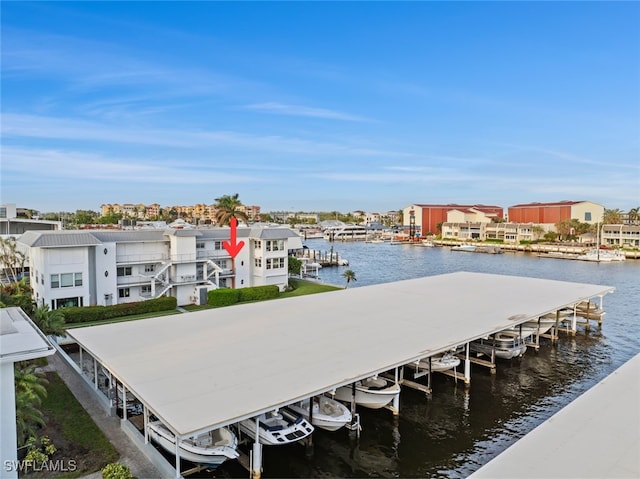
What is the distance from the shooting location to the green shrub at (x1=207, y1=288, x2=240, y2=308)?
3556 cm

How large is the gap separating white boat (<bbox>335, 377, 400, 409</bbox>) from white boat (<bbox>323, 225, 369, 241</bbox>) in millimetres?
127377

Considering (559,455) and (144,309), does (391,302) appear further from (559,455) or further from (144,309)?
(144,309)

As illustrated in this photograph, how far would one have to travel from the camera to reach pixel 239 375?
14617 mm

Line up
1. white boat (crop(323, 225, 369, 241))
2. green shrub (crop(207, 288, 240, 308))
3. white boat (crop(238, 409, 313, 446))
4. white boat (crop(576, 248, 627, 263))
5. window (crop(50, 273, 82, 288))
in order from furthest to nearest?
white boat (crop(323, 225, 369, 241)) → white boat (crop(576, 248, 627, 263)) → green shrub (crop(207, 288, 240, 308)) → window (crop(50, 273, 82, 288)) → white boat (crop(238, 409, 313, 446))

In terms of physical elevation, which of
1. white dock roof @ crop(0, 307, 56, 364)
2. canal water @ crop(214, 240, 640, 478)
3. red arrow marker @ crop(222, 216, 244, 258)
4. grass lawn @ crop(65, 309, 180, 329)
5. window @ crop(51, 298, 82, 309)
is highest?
red arrow marker @ crop(222, 216, 244, 258)

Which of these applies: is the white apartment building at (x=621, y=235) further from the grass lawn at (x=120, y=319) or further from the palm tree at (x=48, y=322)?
the palm tree at (x=48, y=322)

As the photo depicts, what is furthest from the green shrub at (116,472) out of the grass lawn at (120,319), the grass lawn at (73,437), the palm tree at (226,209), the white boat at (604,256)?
the white boat at (604,256)

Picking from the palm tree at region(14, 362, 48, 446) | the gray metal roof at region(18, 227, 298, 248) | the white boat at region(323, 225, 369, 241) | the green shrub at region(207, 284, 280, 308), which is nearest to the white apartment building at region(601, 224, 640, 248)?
the white boat at region(323, 225, 369, 241)

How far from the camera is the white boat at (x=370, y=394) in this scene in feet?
58.4


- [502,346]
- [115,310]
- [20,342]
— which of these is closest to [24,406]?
[20,342]

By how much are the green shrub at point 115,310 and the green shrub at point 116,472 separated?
1929 cm

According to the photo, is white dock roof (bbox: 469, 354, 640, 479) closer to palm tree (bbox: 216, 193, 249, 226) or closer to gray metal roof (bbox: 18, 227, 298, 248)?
gray metal roof (bbox: 18, 227, 298, 248)

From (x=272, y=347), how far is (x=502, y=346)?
14.1 metres

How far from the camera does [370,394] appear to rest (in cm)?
1777
